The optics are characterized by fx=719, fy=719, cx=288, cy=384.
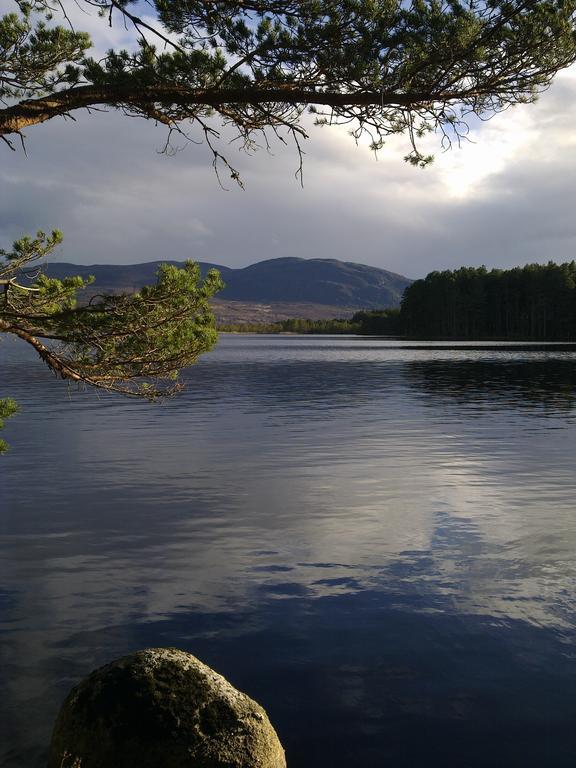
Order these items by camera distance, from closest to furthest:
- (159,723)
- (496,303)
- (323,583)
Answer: (159,723)
(323,583)
(496,303)

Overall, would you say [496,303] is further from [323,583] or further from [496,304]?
Answer: [323,583]

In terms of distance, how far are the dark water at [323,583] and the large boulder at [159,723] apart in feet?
→ 3.97

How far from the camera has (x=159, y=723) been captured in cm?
569

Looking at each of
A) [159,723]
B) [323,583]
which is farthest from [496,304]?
[159,723]

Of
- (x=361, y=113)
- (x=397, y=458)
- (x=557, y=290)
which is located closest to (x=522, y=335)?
(x=557, y=290)

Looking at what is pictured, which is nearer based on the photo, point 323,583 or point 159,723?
point 159,723

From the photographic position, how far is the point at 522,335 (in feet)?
536

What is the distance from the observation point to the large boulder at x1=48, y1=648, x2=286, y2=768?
5.59 m

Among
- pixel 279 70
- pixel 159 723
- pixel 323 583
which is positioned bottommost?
pixel 323 583

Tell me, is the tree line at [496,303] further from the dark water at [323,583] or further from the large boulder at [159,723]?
the large boulder at [159,723]

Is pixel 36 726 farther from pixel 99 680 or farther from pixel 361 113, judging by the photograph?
pixel 361 113

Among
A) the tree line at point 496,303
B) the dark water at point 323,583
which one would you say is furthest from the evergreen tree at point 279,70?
the tree line at point 496,303

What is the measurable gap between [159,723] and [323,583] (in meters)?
5.97

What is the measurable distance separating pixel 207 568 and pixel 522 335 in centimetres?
16128
